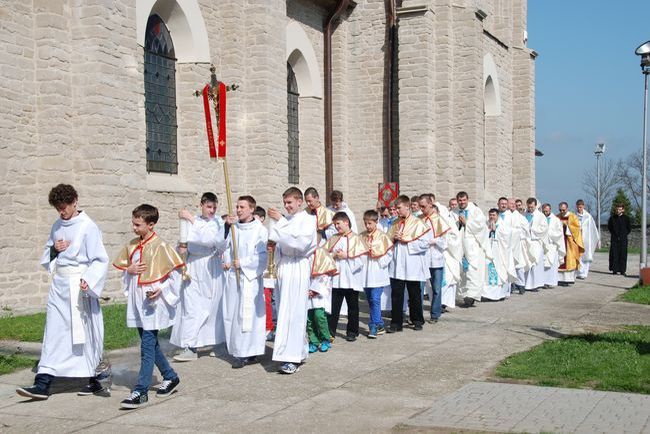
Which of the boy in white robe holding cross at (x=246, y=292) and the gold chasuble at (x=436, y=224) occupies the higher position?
the gold chasuble at (x=436, y=224)

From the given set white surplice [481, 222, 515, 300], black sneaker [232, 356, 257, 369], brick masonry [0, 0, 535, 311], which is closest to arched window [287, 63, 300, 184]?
brick masonry [0, 0, 535, 311]

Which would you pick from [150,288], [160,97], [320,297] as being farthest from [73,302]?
[160,97]

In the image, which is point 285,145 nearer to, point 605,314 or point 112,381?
point 605,314

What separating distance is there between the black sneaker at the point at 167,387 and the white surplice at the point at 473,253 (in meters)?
7.96

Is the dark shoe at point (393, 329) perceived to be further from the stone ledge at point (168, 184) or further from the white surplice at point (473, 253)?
the stone ledge at point (168, 184)

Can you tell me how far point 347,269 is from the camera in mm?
10047

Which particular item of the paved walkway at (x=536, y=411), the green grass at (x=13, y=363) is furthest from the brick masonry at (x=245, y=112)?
the paved walkway at (x=536, y=411)

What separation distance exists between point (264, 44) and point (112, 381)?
10464 millimetres

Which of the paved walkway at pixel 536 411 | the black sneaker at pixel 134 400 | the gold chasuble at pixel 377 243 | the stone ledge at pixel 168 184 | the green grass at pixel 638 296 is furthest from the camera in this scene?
the stone ledge at pixel 168 184

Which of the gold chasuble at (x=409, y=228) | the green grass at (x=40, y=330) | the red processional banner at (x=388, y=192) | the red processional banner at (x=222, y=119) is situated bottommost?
the green grass at (x=40, y=330)

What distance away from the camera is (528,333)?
10.6 m

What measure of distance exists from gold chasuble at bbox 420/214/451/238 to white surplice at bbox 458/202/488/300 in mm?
2314

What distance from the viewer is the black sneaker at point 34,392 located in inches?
271

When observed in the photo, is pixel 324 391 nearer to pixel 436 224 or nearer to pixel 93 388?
pixel 93 388
